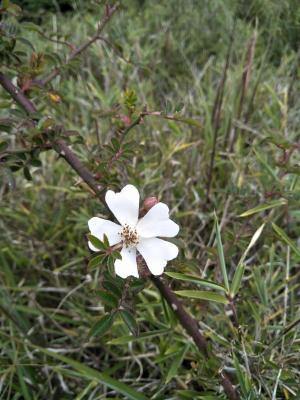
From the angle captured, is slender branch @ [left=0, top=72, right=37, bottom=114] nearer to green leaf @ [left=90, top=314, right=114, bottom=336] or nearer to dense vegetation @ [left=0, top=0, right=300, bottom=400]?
dense vegetation @ [left=0, top=0, right=300, bottom=400]

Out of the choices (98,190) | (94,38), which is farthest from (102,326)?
(94,38)

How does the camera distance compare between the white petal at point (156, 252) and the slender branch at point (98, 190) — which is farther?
the slender branch at point (98, 190)

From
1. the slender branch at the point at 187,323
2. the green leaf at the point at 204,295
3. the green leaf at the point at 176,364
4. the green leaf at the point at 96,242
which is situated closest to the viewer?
the green leaf at the point at 96,242

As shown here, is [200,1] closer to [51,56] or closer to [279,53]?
[279,53]

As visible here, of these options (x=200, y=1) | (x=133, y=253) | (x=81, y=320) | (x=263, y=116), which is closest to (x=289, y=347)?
(x=133, y=253)

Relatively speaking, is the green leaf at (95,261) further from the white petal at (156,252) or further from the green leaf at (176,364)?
the green leaf at (176,364)

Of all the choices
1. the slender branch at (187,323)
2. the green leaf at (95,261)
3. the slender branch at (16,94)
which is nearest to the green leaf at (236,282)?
the slender branch at (187,323)
